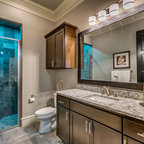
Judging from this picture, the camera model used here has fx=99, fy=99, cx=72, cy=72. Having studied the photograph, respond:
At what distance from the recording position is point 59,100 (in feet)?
5.75

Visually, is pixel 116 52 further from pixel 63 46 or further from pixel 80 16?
pixel 80 16

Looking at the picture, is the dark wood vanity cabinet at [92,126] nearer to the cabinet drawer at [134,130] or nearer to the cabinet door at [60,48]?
the cabinet drawer at [134,130]

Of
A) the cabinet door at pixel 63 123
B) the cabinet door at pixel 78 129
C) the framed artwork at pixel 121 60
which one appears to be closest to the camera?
the cabinet door at pixel 78 129

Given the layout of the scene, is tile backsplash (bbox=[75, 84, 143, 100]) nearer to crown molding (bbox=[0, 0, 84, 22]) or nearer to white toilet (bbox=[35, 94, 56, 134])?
white toilet (bbox=[35, 94, 56, 134])

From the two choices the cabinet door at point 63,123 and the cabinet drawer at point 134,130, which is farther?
the cabinet door at point 63,123

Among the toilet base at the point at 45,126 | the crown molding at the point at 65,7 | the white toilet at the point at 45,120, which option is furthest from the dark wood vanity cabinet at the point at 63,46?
the toilet base at the point at 45,126

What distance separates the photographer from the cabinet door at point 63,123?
5.14 ft

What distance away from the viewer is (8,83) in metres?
2.30

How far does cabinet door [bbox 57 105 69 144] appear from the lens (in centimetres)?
157

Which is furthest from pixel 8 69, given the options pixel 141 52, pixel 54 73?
pixel 141 52

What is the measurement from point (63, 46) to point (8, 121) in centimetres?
214

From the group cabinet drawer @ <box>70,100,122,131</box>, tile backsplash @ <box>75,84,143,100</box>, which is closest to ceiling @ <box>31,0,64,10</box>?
tile backsplash @ <box>75,84,143,100</box>

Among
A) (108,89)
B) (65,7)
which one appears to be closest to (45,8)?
(65,7)

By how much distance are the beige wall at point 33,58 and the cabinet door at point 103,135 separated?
1793 mm
